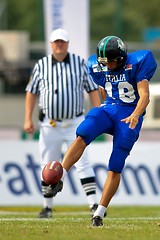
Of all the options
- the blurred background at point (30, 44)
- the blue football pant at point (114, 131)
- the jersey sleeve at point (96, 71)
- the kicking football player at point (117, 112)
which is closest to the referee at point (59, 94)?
the jersey sleeve at point (96, 71)

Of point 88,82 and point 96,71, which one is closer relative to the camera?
point 96,71

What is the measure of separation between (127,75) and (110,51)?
12.3 inches

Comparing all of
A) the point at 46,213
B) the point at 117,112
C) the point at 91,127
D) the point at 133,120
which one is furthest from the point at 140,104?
the point at 46,213

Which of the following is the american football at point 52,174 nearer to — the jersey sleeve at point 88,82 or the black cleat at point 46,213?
the black cleat at point 46,213

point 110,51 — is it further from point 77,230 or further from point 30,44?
point 30,44

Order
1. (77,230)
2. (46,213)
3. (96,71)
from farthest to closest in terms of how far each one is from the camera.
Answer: (46,213), (96,71), (77,230)

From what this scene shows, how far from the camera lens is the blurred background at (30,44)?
19.4 m

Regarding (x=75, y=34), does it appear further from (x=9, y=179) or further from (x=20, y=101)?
(x=20, y=101)

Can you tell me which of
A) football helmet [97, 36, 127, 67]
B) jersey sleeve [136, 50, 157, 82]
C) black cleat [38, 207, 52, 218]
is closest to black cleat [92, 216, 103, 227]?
jersey sleeve [136, 50, 157, 82]

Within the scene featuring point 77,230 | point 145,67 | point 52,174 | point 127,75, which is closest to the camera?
point 77,230

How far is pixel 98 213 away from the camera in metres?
8.73

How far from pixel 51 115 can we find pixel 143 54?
2.21 meters

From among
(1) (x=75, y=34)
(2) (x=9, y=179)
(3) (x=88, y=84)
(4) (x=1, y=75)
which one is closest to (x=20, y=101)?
(4) (x=1, y=75)

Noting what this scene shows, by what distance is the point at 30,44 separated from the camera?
31.6 metres
